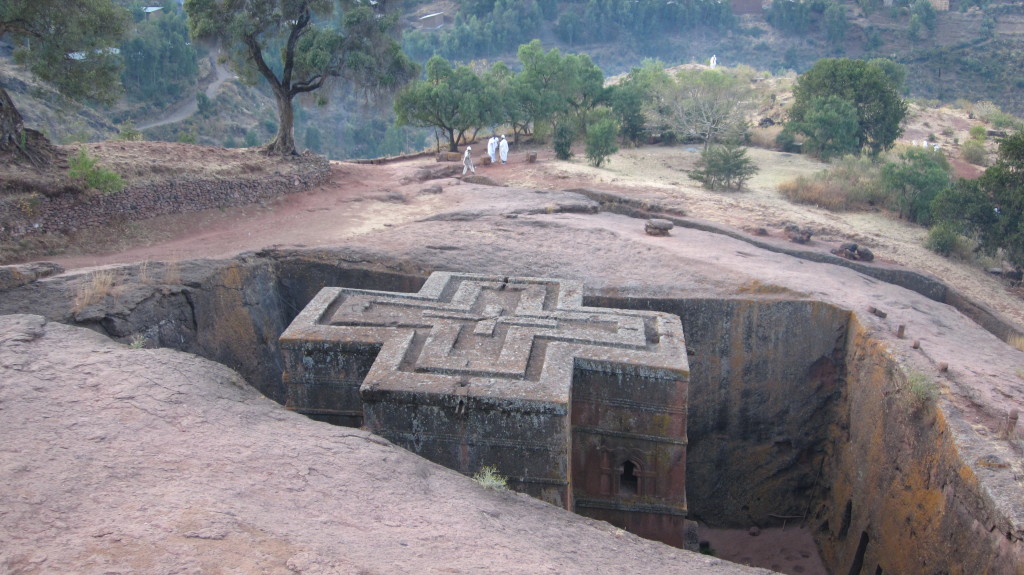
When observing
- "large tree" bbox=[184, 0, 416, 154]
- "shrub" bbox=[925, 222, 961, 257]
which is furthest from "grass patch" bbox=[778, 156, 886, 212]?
"large tree" bbox=[184, 0, 416, 154]

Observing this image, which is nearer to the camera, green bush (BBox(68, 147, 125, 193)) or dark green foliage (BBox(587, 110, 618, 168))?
green bush (BBox(68, 147, 125, 193))

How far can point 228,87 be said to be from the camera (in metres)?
43.1

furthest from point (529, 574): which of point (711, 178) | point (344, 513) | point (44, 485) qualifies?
point (711, 178)

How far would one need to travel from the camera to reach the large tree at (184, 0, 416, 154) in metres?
15.5

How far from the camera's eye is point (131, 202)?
11.7 metres

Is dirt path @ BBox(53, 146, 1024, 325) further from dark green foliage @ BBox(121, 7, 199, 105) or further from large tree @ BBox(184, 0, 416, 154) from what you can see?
dark green foliage @ BBox(121, 7, 199, 105)

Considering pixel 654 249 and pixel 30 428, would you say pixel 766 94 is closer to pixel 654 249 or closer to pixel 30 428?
pixel 654 249

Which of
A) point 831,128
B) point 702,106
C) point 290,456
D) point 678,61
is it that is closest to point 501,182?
point 702,106

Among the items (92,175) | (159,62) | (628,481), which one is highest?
(159,62)

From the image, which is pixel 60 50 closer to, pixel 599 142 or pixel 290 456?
pixel 290 456

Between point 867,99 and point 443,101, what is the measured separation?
46.3 ft

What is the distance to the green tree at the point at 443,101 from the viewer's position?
2089 cm

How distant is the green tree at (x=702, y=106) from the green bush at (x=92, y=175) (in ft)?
57.4

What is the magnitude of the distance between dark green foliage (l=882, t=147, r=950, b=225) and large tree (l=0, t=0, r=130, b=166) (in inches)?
659
